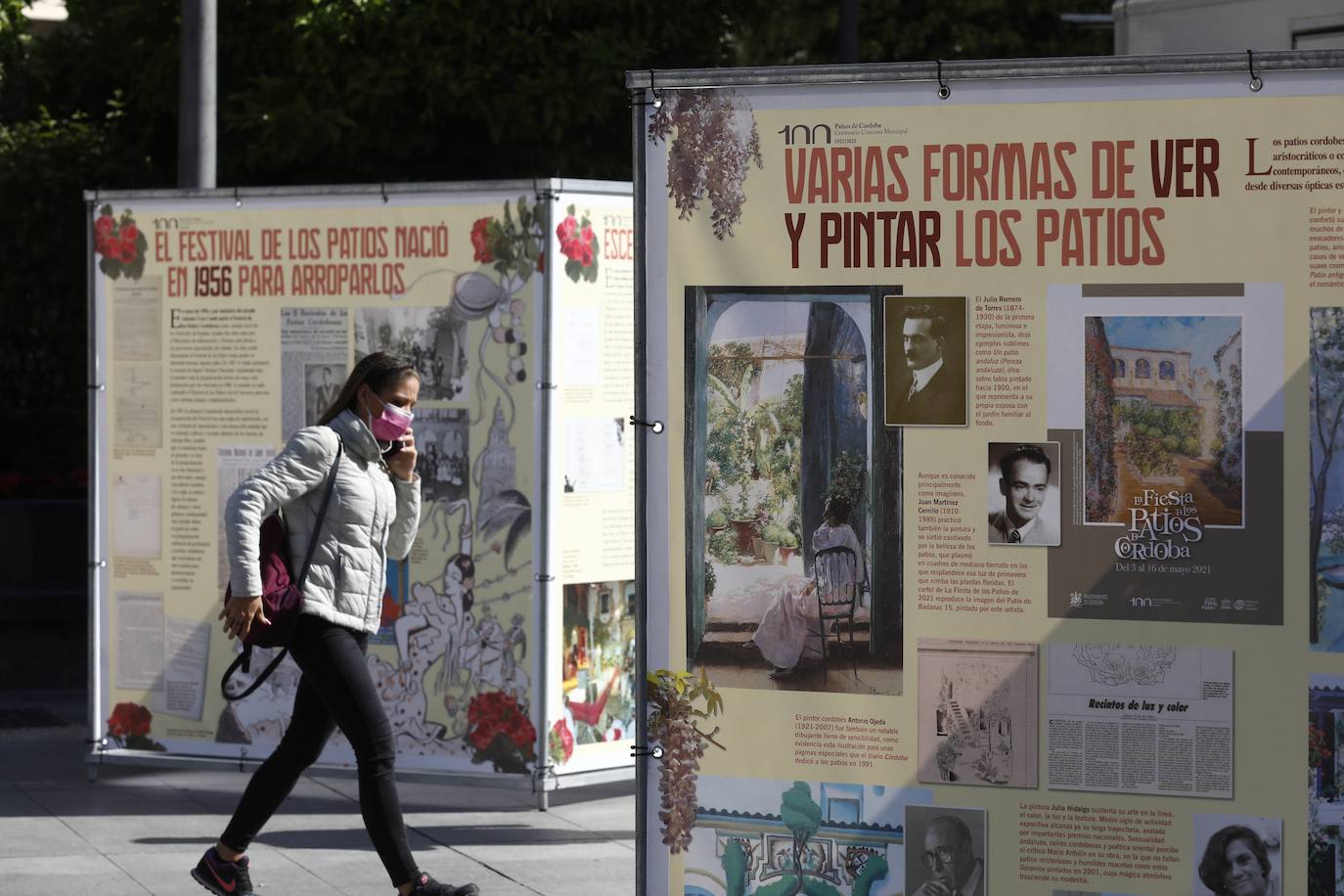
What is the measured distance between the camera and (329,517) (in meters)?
5.91

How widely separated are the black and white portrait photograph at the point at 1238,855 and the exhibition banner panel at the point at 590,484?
3560mm

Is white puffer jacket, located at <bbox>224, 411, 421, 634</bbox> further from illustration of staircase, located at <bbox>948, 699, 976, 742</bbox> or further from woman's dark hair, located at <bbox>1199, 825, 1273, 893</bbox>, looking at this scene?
woman's dark hair, located at <bbox>1199, 825, 1273, 893</bbox>

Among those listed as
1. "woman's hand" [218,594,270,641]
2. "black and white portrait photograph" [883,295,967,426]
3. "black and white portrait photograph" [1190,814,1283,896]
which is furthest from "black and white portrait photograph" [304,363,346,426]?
"black and white portrait photograph" [1190,814,1283,896]

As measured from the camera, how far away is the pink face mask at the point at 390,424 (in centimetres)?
610

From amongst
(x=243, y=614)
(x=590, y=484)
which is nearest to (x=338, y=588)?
(x=243, y=614)

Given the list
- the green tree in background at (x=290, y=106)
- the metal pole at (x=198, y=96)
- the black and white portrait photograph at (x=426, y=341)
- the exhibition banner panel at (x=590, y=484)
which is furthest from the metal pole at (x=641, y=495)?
the green tree in background at (x=290, y=106)

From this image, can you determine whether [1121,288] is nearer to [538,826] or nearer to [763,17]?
[538,826]

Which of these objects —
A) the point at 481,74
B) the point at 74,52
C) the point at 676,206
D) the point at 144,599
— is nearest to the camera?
the point at 676,206

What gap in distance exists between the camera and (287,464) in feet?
19.1

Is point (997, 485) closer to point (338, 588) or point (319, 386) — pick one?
point (338, 588)

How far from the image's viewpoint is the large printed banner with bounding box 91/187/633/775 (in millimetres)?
7773

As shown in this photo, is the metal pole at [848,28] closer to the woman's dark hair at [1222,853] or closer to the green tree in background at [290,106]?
the green tree in background at [290,106]

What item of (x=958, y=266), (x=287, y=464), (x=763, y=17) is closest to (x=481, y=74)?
(x=763, y=17)

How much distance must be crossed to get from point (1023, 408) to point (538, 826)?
12.2 feet
